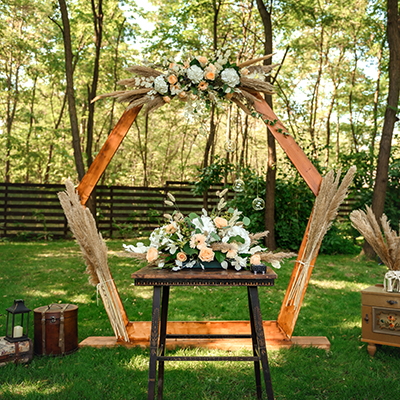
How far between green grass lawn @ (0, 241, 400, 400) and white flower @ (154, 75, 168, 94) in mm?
1237

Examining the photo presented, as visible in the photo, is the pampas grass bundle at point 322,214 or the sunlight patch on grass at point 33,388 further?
the pampas grass bundle at point 322,214

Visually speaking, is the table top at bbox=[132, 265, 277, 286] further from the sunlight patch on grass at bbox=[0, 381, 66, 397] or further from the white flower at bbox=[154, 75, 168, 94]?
the white flower at bbox=[154, 75, 168, 94]

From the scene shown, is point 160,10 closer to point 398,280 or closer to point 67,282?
point 67,282

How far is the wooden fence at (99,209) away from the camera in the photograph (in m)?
9.23

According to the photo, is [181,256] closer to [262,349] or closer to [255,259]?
[255,259]

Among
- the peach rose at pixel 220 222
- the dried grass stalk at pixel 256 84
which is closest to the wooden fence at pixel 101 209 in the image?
the dried grass stalk at pixel 256 84

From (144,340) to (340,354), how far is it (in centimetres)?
157

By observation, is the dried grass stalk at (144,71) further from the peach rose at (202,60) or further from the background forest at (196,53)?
the background forest at (196,53)

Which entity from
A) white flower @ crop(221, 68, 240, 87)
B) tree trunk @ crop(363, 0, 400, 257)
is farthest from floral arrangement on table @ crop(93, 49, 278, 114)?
tree trunk @ crop(363, 0, 400, 257)

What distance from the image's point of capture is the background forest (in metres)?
7.73

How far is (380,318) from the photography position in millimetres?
2797

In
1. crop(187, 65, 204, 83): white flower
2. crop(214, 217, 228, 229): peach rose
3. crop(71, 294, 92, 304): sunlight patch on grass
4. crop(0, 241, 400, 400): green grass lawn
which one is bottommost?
crop(0, 241, 400, 400): green grass lawn

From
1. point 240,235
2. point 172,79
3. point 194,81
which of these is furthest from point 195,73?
point 240,235

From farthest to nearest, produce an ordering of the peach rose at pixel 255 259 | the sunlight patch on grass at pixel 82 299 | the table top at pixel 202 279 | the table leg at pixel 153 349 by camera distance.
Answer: the sunlight patch on grass at pixel 82 299
the peach rose at pixel 255 259
the table top at pixel 202 279
the table leg at pixel 153 349
